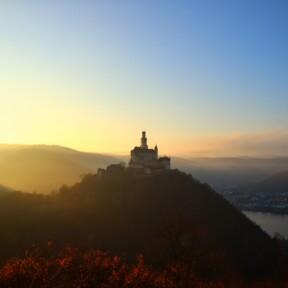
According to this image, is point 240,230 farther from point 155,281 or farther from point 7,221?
point 155,281

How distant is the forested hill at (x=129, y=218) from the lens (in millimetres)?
64938

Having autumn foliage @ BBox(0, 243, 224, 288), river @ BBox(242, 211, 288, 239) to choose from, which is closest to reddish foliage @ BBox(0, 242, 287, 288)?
autumn foliage @ BBox(0, 243, 224, 288)

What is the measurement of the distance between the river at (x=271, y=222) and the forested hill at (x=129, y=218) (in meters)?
54.7

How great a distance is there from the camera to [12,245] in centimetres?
6016

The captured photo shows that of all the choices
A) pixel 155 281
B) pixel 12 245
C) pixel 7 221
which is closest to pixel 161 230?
pixel 155 281

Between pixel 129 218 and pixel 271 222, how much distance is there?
102 metres

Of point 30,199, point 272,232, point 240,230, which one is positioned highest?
point 30,199

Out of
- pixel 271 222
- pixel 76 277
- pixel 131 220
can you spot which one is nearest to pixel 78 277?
pixel 76 277

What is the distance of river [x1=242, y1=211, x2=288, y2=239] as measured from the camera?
138875 millimetres

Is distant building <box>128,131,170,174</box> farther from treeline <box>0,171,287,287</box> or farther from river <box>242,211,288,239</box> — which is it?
river <box>242,211,288,239</box>

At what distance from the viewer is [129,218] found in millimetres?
74000

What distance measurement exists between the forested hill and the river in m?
54.7

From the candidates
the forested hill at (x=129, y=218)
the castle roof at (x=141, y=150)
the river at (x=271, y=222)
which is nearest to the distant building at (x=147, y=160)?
the castle roof at (x=141, y=150)

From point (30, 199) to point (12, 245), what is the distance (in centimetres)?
2105
